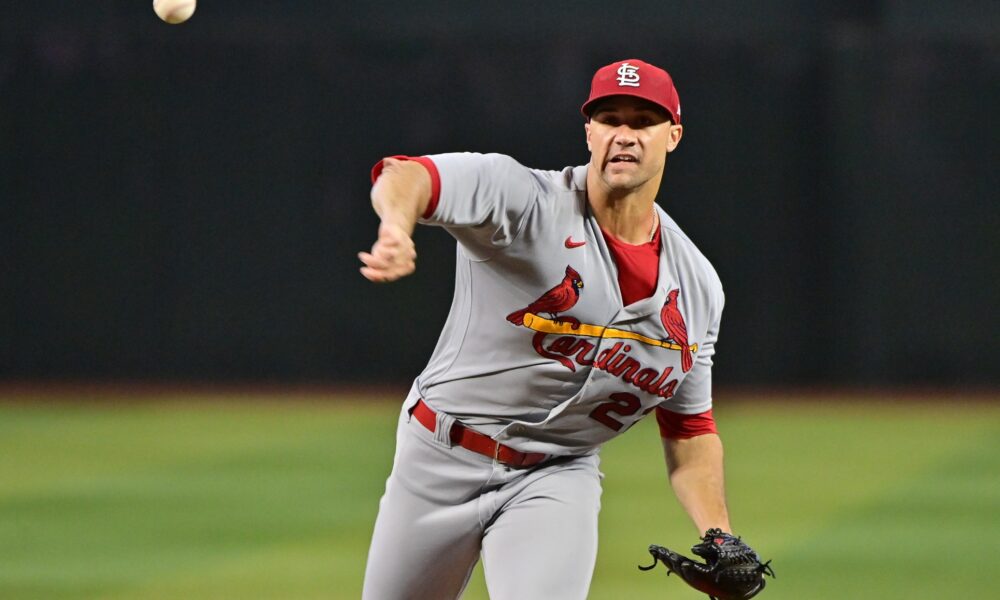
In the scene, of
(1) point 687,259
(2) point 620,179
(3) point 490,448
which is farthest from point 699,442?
(2) point 620,179

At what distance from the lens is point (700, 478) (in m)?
4.41

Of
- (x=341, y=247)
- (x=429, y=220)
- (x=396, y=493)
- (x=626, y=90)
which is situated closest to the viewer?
(x=429, y=220)

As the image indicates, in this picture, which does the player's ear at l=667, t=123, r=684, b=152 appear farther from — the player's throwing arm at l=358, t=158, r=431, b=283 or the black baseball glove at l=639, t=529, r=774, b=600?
the black baseball glove at l=639, t=529, r=774, b=600

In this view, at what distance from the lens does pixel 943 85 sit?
14172 millimetres

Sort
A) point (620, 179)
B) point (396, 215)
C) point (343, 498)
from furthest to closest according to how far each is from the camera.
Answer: point (343, 498) → point (620, 179) → point (396, 215)

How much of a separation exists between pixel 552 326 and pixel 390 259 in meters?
1.09

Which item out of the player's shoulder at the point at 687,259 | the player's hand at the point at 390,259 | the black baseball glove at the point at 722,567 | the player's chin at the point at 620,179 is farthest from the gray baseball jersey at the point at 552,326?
the player's hand at the point at 390,259

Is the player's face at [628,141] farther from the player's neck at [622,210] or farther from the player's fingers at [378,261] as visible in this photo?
the player's fingers at [378,261]

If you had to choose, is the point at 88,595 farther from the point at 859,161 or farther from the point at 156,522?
the point at 859,161

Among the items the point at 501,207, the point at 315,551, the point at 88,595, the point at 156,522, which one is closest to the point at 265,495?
the point at 156,522

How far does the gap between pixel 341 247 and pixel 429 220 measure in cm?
1058

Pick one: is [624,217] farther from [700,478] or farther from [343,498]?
[343,498]

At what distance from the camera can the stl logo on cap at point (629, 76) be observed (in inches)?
157

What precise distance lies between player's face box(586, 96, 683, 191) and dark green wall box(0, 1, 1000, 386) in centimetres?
989
